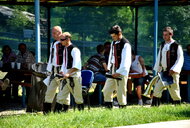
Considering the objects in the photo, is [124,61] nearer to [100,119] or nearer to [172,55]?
[172,55]

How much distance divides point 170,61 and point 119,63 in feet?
4.13

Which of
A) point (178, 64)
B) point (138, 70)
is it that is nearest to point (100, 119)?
point (178, 64)

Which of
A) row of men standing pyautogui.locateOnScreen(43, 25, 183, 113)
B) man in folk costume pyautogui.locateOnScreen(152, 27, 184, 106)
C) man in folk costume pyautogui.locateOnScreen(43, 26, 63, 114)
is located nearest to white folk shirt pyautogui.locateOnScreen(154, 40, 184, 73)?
man in folk costume pyautogui.locateOnScreen(152, 27, 184, 106)

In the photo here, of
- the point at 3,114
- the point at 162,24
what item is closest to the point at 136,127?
the point at 3,114

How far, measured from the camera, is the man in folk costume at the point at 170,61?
11648 millimetres

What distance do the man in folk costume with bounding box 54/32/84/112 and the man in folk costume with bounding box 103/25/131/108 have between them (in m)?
0.54

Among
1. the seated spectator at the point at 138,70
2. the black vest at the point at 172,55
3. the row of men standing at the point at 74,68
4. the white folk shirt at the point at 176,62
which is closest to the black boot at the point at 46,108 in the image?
the row of men standing at the point at 74,68

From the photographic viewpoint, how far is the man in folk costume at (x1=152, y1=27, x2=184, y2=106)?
1165 cm

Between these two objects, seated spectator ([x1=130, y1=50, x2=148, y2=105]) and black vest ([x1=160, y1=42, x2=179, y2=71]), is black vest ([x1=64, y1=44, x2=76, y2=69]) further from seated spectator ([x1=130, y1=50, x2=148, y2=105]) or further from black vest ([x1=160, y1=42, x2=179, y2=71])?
seated spectator ([x1=130, y1=50, x2=148, y2=105])

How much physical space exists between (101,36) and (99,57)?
7.41 meters

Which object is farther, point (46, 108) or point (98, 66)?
Answer: point (98, 66)

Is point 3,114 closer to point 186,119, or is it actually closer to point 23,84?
point 23,84

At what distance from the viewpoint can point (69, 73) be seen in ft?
35.9

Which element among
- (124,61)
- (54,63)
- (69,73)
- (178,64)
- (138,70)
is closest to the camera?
(124,61)
